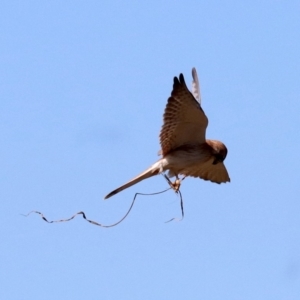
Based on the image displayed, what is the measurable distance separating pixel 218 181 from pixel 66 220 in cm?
466

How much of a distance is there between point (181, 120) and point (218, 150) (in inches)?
36.7

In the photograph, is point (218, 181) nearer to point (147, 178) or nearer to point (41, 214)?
point (147, 178)

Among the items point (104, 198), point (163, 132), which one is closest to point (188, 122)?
point (163, 132)

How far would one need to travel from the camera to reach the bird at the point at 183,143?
1084 centimetres

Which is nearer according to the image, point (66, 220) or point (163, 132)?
point (66, 220)

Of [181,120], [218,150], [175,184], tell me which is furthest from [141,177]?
[218,150]

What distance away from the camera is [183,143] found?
38.4 ft

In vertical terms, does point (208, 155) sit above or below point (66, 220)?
above

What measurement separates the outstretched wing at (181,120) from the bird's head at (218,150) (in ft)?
0.61

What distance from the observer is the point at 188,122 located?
37.0 ft

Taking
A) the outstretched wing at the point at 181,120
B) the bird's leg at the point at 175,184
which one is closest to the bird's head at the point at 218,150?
the outstretched wing at the point at 181,120

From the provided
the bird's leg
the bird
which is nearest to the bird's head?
the bird

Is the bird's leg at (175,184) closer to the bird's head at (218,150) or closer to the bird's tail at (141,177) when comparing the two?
the bird's tail at (141,177)

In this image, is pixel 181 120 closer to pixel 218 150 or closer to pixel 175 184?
pixel 175 184
